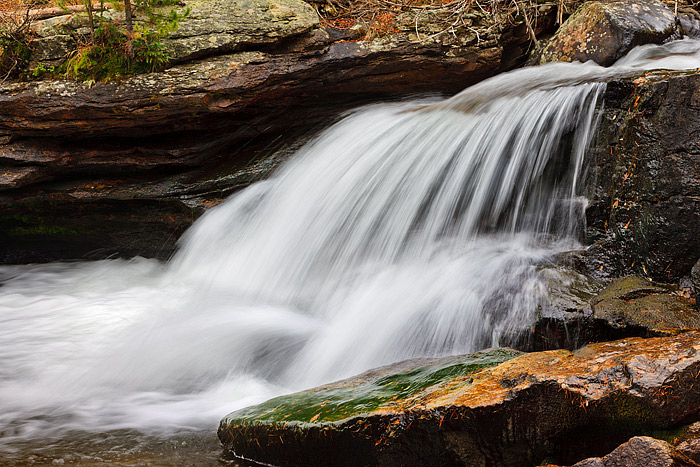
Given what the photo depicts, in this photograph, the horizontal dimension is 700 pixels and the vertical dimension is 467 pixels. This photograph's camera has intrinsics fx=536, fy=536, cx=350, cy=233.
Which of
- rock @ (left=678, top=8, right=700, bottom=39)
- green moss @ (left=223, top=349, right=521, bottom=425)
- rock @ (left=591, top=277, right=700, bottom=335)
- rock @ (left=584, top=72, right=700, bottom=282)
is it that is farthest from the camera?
rock @ (left=678, top=8, right=700, bottom=39)

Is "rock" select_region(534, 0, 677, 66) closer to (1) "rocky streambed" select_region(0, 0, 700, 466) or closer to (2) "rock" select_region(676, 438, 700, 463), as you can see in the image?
(1) "rocky streambed" select_region(0, 0, 700, 466)

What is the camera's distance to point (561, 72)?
5.70 m

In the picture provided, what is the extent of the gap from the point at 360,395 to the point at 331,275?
7.82ft

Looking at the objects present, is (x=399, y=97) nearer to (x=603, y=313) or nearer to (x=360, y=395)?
(x=603, y=313)

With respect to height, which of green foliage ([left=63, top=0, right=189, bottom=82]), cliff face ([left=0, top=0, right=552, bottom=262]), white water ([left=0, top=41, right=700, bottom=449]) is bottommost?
white water ([left=0, top=41, right=700, bottom=449])

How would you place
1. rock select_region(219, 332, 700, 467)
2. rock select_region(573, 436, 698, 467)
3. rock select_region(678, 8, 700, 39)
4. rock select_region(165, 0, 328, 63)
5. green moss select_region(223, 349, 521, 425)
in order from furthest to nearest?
rock select_region(678, 8, 700, 39) → rock select_region(165, 0, 328, 63) → green moss select_region(223, 349, 521, 425) → rock select_region(219, 332, 700, 467) → rock select_region(573, 436, 698, 467)

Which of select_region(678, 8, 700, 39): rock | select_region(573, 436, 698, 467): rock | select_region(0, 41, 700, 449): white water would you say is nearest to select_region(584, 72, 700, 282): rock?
select_region(0, 41, 700, 449): white water

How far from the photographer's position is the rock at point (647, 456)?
179cm

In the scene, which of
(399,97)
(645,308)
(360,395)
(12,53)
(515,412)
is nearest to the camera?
(515,412)

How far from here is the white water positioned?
3666mm

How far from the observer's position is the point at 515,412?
2203 millimetres

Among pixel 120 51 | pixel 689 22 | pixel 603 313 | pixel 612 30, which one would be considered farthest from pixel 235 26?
pixel 689 22

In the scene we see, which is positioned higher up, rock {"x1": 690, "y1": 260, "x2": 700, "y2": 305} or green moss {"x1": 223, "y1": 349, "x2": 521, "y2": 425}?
rock {"x1": 690, "y1": 260, "x2": 700, "y2": 305}

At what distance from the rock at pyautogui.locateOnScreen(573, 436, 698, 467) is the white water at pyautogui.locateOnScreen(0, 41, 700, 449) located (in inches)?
60.2
